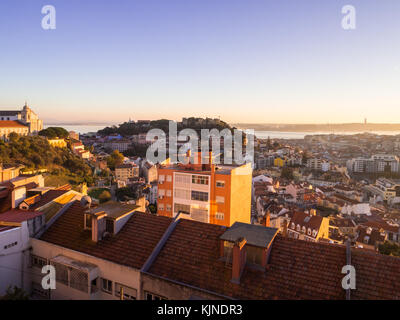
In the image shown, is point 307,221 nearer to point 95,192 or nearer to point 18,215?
point 18,215

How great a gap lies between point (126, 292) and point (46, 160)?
152 feet

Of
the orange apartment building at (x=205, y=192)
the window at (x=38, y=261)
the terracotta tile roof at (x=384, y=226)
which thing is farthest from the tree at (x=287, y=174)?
the window at (x=38, y=261)

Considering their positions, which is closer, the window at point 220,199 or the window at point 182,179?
the window at point 220,199

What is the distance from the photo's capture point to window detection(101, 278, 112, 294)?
27.0 ft

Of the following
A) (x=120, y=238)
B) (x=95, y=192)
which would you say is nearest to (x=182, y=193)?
(x=120, y=238)

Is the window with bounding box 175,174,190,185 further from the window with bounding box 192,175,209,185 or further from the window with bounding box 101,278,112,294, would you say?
the window with bounding box 101,278,112,294

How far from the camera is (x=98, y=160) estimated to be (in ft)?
232

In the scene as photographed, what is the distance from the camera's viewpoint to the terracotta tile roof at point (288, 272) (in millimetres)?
6336

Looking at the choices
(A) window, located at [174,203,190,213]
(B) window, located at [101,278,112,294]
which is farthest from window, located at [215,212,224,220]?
(B) window, located at [101,278,112,294]

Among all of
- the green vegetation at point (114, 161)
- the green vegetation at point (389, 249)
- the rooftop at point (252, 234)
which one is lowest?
the green vegetation at point (389, 249)

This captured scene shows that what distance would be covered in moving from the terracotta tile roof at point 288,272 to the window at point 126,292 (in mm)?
827

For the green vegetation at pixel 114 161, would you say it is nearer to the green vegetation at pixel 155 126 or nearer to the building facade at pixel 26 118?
the building facade at pixel 26 118
